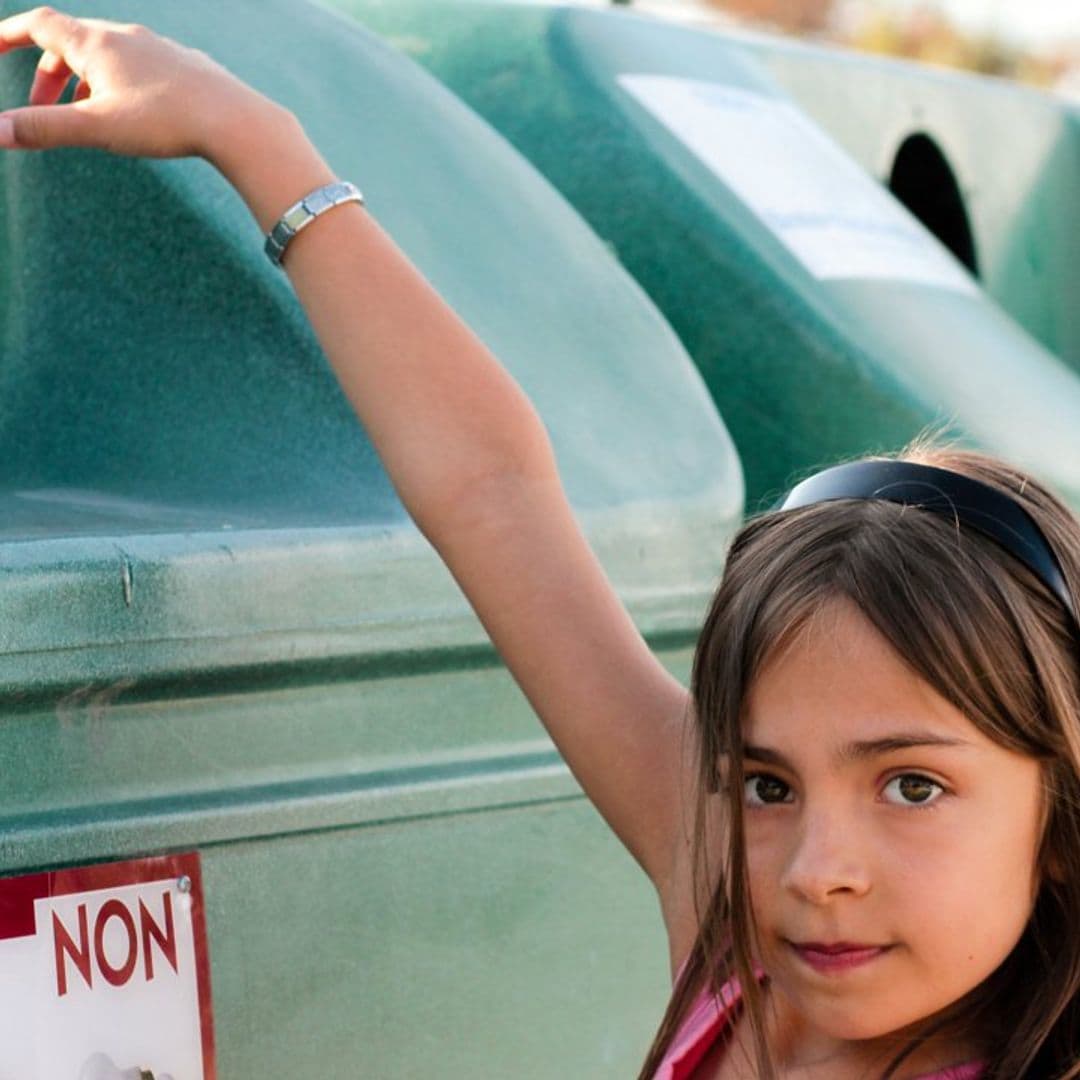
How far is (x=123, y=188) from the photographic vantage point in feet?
6.11

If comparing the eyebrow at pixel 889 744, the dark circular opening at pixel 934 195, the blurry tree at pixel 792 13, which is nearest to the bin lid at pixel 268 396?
the eyebrow at pixel 889 744

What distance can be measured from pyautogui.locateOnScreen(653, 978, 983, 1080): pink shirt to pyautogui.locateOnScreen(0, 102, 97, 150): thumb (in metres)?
0.73

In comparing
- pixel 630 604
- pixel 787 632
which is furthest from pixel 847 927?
pixel 630 604

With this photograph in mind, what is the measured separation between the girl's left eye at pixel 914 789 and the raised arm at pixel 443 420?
10.1 inches

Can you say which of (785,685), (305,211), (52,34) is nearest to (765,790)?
(785,685)

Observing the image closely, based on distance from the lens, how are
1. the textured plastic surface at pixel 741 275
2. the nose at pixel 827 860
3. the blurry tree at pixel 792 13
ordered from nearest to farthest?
the nose at pixel 827 860 → the textured plastic surface at pixel 741 275 → the blurry tree at pixel 792 13

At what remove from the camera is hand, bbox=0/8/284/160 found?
5.00 feet

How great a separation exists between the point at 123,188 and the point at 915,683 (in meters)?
0.91

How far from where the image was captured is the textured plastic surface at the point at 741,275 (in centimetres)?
235

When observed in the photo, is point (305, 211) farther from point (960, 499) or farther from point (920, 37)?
point (920, 37)

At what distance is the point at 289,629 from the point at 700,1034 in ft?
1.30

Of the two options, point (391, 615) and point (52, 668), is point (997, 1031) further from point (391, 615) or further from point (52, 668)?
point (52, 668)

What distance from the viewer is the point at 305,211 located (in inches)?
61.8

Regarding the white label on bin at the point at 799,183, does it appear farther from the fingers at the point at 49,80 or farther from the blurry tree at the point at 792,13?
the blurry tree at the point at 792,13
